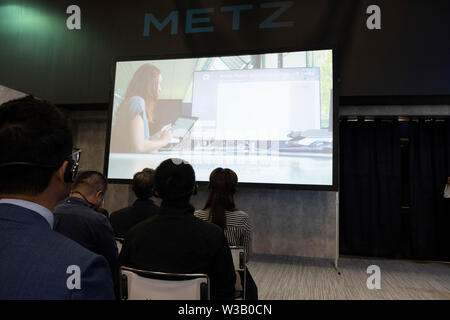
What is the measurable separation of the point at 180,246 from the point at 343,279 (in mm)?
2662

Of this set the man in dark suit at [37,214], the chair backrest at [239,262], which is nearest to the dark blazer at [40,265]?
the man in dark suit at [37,214]

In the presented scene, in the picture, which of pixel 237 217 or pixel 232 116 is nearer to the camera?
pixel 237 217

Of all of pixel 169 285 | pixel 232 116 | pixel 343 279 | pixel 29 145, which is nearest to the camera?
pixel 29 145

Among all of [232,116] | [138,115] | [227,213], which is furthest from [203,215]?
[138,115]

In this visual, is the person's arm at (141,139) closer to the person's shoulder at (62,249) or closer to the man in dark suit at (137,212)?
the man in dark suit at (137,212)

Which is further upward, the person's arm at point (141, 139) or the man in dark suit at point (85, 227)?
the person's arm at point (141, 139)

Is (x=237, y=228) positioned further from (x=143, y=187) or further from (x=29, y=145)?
(x=29, y=145)

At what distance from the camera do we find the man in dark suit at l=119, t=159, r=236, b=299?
1192 mm

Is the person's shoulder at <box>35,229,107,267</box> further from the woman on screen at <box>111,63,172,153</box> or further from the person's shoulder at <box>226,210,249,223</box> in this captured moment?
the woman on screen at <box>111,63,172,153</box>

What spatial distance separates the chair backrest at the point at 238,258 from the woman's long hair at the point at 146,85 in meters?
2.77

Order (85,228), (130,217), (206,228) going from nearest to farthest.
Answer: (206,228) < (85,228) < (130,217)

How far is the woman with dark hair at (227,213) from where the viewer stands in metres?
2.01

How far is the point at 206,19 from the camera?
13.4 feet
